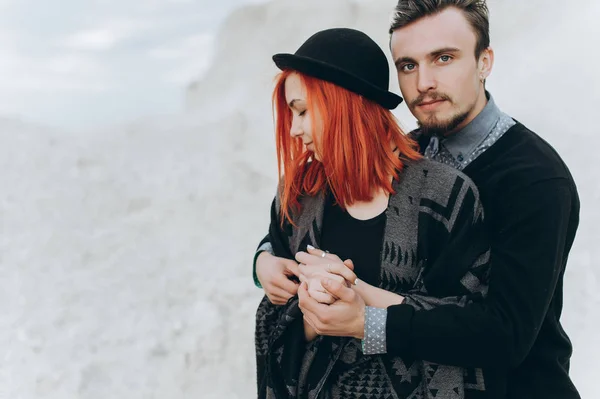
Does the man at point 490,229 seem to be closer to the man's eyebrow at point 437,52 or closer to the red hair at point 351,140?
the man's eyebrow at point 437,52

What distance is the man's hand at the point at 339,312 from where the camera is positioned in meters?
1.89

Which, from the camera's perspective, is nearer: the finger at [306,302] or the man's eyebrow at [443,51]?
the finger at [306,302]

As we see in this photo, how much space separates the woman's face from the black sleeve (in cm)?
60

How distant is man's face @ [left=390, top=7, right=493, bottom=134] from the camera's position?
226cm

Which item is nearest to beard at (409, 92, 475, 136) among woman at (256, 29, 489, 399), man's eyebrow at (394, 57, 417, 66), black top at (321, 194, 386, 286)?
man's eyebrow at (394, 57, 417, 66)

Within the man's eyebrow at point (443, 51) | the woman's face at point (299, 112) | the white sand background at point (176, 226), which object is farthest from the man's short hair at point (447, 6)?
Answer: the white sand background at point (176, 226)

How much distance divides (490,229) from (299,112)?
0.72 meters

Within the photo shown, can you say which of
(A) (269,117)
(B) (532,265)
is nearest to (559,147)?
(A) (269,117)

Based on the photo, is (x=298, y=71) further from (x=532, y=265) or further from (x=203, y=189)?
(x=203, y=189)

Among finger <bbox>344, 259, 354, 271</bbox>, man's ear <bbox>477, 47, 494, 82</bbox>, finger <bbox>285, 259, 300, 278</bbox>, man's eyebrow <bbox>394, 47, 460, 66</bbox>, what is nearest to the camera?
finger <bbox>344, 259, 354, 271</bbox>

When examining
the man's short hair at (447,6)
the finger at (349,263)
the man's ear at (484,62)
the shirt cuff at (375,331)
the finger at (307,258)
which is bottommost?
the shirt cuff at (375,331)

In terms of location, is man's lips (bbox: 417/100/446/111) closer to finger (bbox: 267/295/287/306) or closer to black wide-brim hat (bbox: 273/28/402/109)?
black wide-brim hat (bbox: 273/28/402/109)

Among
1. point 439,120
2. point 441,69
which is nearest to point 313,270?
point 439,120

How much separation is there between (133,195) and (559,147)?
425 cm
